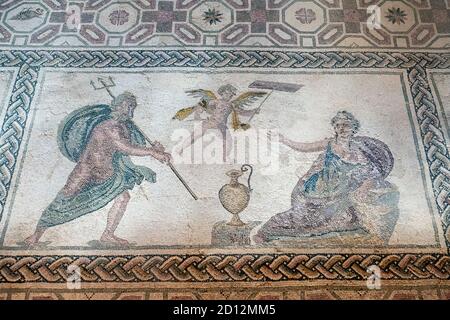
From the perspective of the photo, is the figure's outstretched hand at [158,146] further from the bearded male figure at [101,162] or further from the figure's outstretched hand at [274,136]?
the figure's outstretched hand at [274,136]

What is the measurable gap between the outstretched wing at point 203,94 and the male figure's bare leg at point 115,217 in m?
0.66

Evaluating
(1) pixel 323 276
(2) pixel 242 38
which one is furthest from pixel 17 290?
(2) pixel 242 38

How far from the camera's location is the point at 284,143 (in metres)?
2.79

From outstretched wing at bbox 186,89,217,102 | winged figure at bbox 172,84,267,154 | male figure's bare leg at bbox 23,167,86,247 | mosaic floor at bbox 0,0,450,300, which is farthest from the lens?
outstretched wing at bbox 186,89,217,102

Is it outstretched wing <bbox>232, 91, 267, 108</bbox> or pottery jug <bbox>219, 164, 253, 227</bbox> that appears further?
outstretched wing <bbox>232, 91, 267, 108</bbox>

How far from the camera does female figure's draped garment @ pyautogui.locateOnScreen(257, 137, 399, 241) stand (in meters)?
2.50

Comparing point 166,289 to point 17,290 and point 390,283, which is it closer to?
point 17,290

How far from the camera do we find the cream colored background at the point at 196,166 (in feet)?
8.20

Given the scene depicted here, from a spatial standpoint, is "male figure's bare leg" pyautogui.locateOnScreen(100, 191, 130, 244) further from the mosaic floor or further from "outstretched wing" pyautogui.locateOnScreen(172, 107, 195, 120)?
"outstretched wing" pyautogui.locateOnScreen(172, 107, 195, 120)

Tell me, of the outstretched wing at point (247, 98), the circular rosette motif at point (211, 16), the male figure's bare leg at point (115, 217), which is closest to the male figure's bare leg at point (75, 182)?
the male figure's bare leg at point (115, 217)

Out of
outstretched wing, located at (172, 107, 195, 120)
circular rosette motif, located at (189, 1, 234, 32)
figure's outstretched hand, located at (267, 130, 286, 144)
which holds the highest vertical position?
circular rosette motif, located at (189, 1, 234, 32)

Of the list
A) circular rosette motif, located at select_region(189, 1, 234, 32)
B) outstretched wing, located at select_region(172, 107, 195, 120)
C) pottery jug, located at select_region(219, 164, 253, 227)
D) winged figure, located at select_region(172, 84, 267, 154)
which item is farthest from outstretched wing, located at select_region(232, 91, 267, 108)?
circular rosette motif, located at select_region(189, 1, 234, 32)

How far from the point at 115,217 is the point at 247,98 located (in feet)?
3.00

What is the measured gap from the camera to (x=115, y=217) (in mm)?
2529
